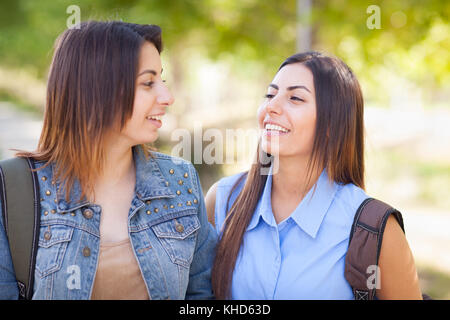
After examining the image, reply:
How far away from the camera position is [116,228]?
204 centimetres

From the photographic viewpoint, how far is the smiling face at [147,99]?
203cm

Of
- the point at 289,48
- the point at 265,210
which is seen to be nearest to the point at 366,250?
the point at 265,210

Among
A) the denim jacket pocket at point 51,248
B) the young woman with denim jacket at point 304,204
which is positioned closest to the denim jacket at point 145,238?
the denim jacket pocket at point 51,248

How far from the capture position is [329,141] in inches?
93.9

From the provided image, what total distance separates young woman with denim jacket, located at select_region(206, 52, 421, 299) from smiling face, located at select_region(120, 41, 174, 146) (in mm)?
591

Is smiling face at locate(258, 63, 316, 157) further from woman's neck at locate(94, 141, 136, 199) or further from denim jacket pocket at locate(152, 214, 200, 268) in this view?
woman's neck at locate(94, 141, 136, 199)

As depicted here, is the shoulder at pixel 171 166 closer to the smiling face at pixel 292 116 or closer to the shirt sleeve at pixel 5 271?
the smiling face at pixel 292 116

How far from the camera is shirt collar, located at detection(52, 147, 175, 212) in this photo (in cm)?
196

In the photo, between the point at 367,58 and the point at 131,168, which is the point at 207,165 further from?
the point at 131,168

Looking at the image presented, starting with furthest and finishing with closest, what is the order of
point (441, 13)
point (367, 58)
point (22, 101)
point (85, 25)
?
point (22, 101)
point (367, 58)
point (441, 13)
point (85, 25)

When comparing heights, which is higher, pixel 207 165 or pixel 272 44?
pixel 272 44

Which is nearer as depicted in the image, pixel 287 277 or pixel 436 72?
pixel 287 277

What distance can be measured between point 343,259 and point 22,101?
34.7 feet
